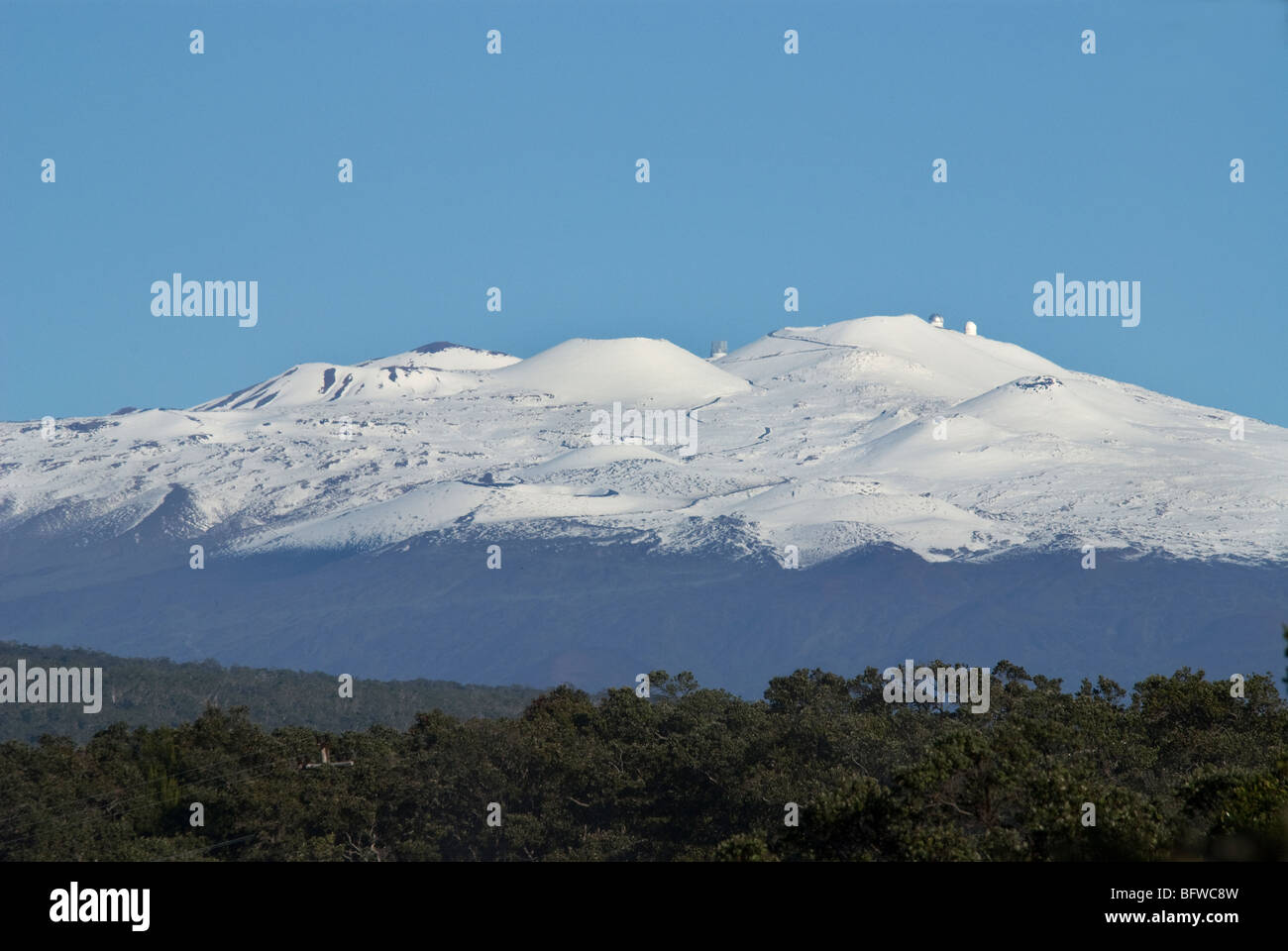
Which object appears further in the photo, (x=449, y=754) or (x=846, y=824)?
(x=449, y=754)
